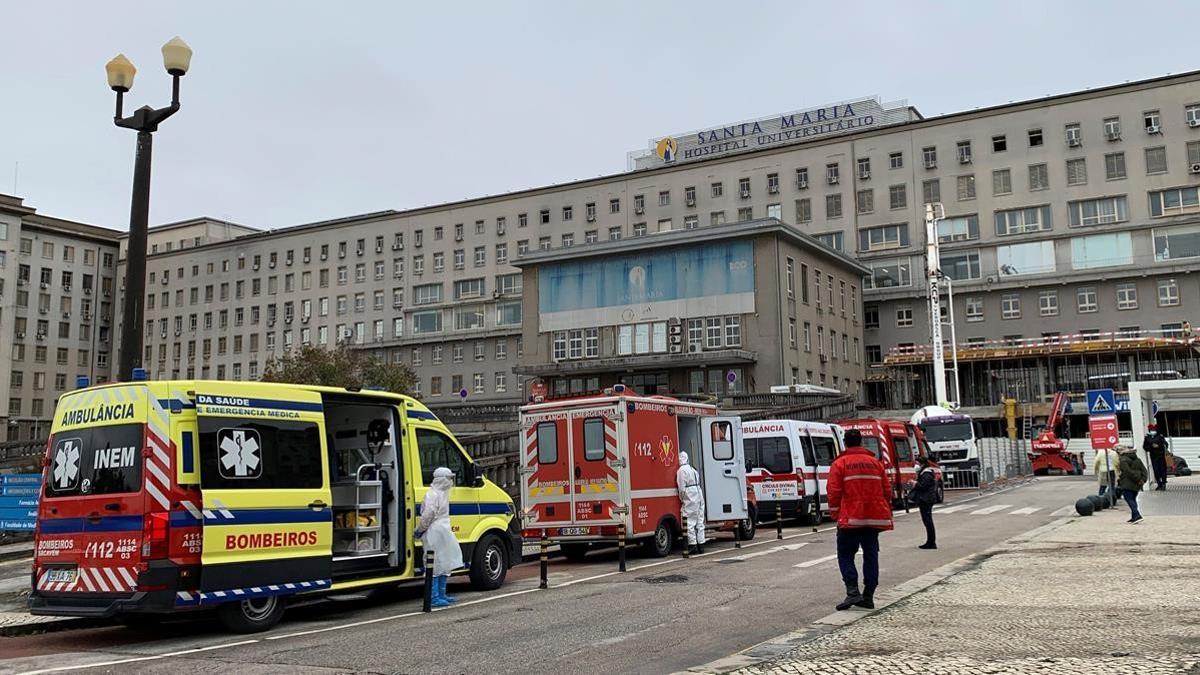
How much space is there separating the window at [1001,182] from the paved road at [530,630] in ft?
195

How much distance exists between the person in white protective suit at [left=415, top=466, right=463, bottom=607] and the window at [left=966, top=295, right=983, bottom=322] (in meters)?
65.1

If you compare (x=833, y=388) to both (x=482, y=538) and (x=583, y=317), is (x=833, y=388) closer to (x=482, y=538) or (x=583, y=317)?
(x=583, y=317)

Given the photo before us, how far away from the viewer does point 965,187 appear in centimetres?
7069

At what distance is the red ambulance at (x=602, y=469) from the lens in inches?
667

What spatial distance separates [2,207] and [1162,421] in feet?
→ 302

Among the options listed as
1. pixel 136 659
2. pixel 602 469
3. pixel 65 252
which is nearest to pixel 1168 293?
pixel 602 469

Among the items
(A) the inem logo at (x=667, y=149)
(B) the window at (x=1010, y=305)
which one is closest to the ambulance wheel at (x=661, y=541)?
(B) the window at (x=1010, y=305)

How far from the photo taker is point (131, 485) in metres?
10.1

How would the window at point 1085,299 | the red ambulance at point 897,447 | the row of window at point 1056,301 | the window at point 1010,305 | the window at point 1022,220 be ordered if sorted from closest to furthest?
the red ambulance at point 897,447
the row of window at point 1056,301
the window at point 1085,299
the window at point 1022,220
the window at point 1010,305

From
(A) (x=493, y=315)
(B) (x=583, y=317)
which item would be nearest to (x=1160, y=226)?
(B) (x=583, y=317)

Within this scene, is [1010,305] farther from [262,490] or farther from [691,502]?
[262,490]

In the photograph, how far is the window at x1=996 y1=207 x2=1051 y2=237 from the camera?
6850 centimetres

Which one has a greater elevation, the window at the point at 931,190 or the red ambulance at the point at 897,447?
the window at the point at 931,190

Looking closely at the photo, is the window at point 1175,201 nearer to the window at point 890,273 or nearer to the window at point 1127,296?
the window at point 1127,296
